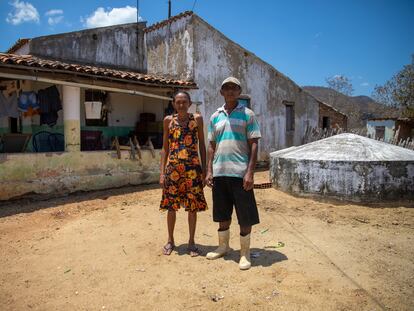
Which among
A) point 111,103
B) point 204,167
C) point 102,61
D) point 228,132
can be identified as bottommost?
point 204,167

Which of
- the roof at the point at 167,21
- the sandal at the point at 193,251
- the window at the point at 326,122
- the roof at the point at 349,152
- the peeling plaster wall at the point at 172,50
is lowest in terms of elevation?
the sandal at the point at 193,251

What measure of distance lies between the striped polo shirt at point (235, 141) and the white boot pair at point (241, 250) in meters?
0.69

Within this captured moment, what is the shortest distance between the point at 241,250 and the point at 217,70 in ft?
27.1

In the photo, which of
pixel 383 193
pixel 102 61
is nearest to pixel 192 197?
pixel 383 193

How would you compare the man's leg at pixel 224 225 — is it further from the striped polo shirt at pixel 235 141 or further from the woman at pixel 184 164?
the striped polo shirt at pixel 235 141

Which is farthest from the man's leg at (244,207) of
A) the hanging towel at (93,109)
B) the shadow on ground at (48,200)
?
the hanging towel at (93,109)

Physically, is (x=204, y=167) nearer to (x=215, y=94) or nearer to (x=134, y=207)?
(x=134, y=207)

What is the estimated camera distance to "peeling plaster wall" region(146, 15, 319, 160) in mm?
9969

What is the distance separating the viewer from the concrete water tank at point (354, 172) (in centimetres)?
582

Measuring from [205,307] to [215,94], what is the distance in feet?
28.8

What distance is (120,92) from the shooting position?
352 inches

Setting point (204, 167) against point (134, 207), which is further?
point (134, 207)

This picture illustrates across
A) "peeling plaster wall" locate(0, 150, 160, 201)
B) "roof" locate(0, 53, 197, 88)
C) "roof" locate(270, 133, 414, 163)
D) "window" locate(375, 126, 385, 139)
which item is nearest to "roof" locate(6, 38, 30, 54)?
"roof" locate(0, 53, 197, 88)

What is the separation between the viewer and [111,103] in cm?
1022
